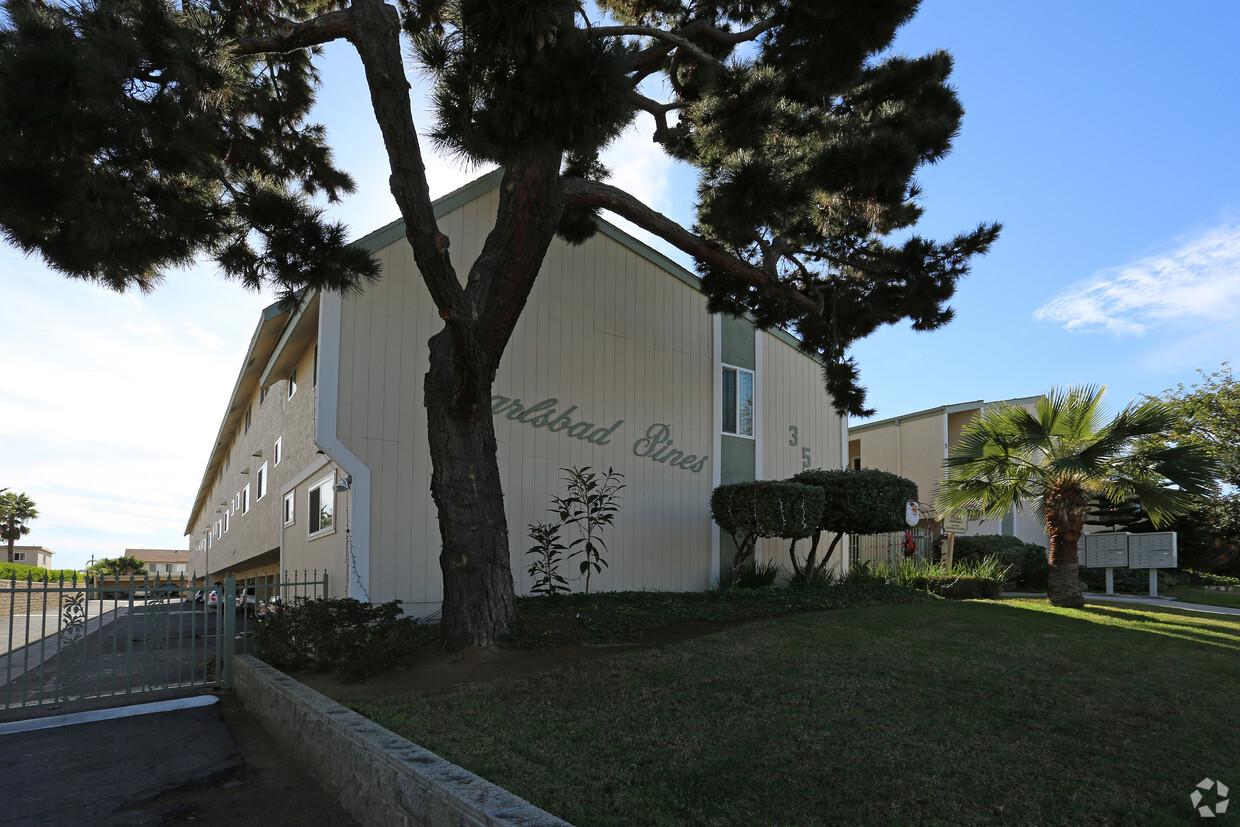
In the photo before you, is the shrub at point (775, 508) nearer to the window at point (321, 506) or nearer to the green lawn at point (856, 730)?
the green lawn at point (856, 730)

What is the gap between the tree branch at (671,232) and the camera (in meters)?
9.55

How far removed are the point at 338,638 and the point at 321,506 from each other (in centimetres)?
464

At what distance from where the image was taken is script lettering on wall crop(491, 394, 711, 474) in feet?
37.6

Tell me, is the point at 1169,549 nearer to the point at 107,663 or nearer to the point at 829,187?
the point at 829,187

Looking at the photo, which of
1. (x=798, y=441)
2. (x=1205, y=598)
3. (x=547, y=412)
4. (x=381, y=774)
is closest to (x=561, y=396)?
(x=547, y=412)

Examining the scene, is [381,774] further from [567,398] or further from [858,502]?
[858,502]

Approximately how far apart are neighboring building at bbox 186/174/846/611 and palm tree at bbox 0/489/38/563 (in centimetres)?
6116

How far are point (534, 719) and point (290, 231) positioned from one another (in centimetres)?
545

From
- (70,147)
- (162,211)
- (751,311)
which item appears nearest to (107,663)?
(162,211)

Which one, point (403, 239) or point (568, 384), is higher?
point (403, 239)

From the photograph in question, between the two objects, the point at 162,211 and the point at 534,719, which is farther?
the point at 162,211

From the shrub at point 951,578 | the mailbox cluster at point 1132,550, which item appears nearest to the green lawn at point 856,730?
the shrub at point 951,578

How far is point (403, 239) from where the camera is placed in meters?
10.8

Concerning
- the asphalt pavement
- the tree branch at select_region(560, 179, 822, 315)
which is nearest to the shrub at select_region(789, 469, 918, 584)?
the tree branch at select_region(560, 179, 822, 315)
